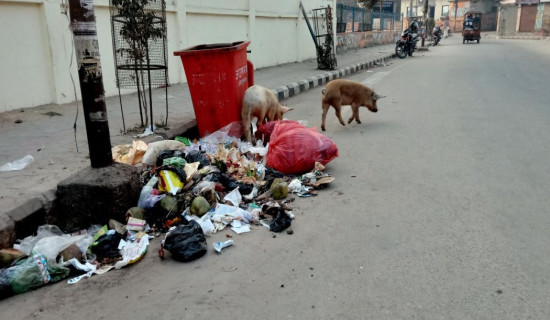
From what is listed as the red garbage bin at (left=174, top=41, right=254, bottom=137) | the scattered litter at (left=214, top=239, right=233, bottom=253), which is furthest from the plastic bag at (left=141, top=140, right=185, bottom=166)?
the scattered litter at (left=214, top=239, right=233, bottom=253)

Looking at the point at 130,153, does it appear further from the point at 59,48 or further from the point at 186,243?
the point at 59,48

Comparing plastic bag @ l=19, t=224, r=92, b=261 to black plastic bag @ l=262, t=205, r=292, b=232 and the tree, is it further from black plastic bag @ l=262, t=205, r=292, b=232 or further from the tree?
the tree

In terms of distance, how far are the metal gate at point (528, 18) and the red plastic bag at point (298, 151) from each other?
4618 centimetres

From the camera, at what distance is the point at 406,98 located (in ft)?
29.3

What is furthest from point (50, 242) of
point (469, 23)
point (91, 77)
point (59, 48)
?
point (469, 23)

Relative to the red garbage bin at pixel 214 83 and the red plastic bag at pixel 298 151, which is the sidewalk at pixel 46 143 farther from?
the red plastic bag at pixel 298 151

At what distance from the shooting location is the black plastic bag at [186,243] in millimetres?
2994

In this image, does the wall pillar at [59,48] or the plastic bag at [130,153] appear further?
the wall pillar at [59,48]

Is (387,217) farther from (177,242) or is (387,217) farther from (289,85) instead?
(289,85)

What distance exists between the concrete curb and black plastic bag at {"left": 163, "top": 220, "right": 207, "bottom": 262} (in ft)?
22.2

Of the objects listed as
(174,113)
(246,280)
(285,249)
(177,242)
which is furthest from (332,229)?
(174,113)

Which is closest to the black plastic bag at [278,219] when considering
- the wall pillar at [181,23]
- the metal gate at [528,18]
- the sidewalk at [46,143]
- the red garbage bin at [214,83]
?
the sidewalk at [46,143]

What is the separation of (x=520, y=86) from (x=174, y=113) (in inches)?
311

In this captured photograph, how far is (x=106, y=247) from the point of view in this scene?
314 cm
